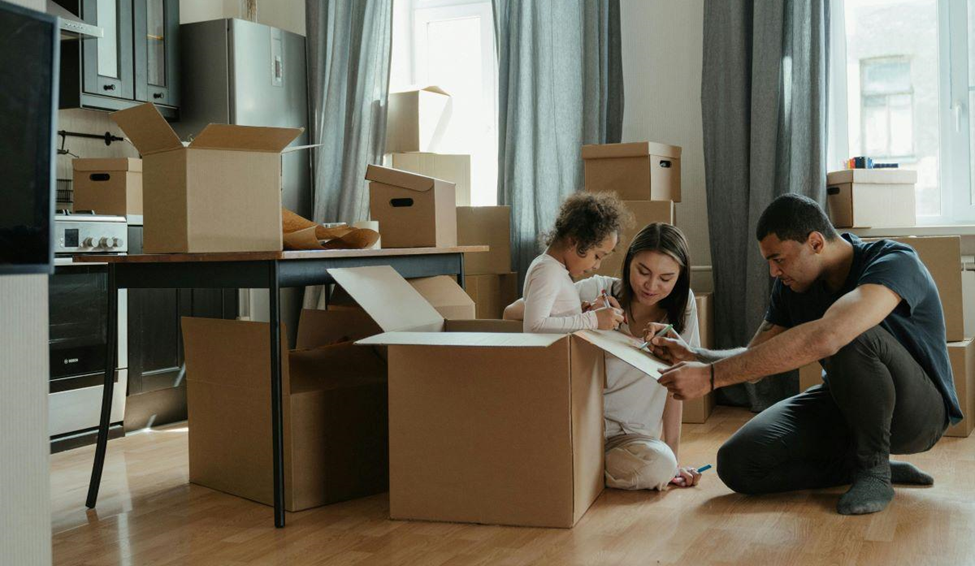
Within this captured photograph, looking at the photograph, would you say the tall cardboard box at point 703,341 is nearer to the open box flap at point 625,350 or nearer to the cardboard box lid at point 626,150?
the cardboard box lid at point 626,150

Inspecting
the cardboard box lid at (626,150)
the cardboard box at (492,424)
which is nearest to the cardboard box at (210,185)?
the cardboard box at (492,424)

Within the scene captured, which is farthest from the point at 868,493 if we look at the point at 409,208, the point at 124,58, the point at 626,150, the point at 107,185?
the point at 124,58

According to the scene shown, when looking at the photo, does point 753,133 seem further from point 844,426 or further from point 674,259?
point 844,426

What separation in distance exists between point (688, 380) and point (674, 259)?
0.50m

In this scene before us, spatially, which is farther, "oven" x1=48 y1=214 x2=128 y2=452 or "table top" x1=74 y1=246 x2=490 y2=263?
"oven" x1=48 y1=214 x2=128 y2=452

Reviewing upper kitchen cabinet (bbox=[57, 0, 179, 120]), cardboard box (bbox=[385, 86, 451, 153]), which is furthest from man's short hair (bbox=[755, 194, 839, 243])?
upper kitchen cabinet (bbox=[57, 0, 179, 120])

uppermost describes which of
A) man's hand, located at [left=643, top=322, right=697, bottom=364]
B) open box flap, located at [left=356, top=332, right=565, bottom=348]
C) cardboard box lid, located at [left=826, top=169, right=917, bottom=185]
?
cardboard box lid, located at [left=826, top=169, right=917, bottom=185]

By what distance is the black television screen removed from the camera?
3.71 ft

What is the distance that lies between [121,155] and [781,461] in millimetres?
3173

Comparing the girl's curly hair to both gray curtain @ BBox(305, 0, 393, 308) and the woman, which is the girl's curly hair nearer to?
the woman

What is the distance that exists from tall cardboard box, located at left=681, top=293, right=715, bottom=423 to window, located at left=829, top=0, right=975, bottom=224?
823 mm

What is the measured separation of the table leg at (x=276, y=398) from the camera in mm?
2158

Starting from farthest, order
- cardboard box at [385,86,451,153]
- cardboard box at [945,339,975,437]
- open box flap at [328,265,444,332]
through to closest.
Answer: cardboard box at [385,86,451,153], cardboard box at [945,339,975,437], open box flap at [328,265,444,332]

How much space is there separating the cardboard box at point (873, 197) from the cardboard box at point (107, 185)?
2.72 meters
